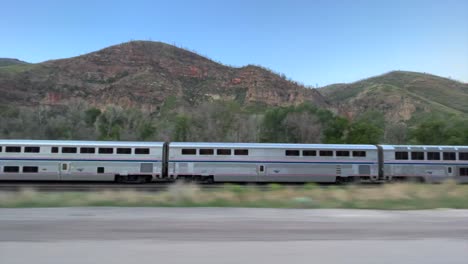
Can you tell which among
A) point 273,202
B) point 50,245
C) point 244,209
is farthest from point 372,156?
point 50,245

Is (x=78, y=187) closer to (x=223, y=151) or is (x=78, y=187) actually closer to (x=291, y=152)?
(x=223, y=151)

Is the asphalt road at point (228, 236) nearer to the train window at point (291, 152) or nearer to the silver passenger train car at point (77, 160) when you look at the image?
the silver passenger train car at point (77, 160)

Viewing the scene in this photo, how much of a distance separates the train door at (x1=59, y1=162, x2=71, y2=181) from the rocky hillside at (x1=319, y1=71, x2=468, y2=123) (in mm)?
69215

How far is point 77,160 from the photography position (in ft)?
87.2

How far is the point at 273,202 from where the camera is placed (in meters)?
11.2

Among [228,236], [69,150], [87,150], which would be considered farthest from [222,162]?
[228,236]

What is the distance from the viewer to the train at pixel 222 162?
26.4 meters

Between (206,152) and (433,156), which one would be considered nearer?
(206,152)

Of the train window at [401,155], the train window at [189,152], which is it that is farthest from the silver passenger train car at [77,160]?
the train window at [401,155]

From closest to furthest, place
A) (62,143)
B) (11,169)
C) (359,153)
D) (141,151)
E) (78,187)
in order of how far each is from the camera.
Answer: (78,187)
(11,169)
(62,143)
(141,151)
(359,153)

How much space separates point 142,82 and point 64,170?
3450 inches

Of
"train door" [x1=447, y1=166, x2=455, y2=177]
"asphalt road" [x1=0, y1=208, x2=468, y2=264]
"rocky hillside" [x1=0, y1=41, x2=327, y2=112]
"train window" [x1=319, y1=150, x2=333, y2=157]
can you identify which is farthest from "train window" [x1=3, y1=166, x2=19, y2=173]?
A: "rocky hillside" [x1=0, y1=41, x2=327, y2=112]

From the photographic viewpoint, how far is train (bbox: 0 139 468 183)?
26422 millimetres

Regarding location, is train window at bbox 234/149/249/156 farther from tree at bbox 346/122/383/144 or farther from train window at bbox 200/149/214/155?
tree at bbox 346/122/383/144
